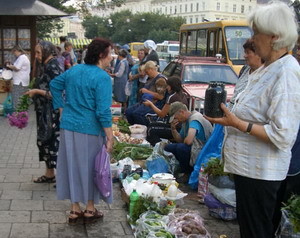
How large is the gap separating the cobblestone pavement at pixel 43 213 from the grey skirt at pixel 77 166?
0.32m

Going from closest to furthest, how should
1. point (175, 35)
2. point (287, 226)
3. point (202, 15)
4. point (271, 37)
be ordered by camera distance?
1. point (271, 37)
2. point (287, 226)
3. point (175, 35)
4. point (202, 15)

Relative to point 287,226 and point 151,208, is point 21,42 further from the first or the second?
point 287,226

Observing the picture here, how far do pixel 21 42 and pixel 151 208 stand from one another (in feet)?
32.6

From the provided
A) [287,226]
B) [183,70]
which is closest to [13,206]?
[287,226]

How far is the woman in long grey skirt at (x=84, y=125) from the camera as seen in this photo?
453 centimetres

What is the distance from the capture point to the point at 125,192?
5.40 meters

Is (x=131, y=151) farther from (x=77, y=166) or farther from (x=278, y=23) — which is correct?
(x=278, y=23)

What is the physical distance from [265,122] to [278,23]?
575 mm

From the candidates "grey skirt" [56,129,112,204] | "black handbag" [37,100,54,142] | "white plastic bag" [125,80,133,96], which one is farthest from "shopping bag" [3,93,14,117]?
"grey skirt" [56,129,112,204]

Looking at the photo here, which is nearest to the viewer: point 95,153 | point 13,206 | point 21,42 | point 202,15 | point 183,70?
point 95,153

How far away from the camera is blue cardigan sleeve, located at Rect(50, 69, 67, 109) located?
4832mm

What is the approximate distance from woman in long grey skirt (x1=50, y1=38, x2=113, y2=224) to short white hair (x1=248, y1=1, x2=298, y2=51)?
2086 mm

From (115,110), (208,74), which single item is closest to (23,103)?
(115,110)

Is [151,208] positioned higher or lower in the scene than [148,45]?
lower
